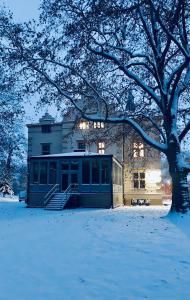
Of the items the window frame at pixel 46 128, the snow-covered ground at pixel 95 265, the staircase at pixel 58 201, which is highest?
the window frame at pixel 46 128

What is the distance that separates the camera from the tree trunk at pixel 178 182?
18.9 meters

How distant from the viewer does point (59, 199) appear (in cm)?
2862

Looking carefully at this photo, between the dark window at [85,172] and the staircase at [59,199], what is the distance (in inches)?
50.1

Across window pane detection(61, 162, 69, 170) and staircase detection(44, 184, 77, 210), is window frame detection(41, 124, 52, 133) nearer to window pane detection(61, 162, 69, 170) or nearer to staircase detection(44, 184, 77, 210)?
window pane detection(61, 162, 69, 170)

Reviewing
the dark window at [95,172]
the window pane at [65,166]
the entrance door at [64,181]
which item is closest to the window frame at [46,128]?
the window pane at [65,166]

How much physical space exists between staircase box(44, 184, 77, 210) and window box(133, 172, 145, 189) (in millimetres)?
11702

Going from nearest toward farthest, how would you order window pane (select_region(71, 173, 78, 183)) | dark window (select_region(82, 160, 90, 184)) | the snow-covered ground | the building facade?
the snow-covered ground < dark window (select_region(82, 160, 90, 184)) < window pane (select_region(71, 173, 78, 183)) < the building facade

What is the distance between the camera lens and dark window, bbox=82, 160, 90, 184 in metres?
30.5

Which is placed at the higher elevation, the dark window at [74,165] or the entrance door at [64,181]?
the dark window at [74,165]

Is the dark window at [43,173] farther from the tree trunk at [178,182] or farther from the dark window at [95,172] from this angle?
the tree trunk at [178,182]

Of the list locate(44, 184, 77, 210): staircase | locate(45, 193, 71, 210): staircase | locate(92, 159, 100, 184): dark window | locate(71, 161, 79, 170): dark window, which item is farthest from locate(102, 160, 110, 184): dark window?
locate(45, 193, 71, 210): staircase

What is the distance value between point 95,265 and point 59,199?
68.8 ft

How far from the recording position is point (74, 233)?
42.6 ft

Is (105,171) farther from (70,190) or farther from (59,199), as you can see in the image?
(59,199)
